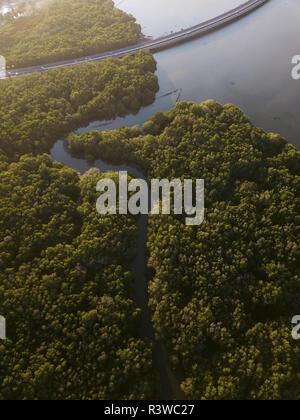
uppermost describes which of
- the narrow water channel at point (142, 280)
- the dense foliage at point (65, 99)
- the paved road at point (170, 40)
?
the paved road at point (170, 40)

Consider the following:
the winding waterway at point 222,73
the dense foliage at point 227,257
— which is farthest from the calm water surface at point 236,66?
the dense foliage at point 227,257

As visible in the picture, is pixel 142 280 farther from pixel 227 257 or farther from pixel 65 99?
pixel 65 99

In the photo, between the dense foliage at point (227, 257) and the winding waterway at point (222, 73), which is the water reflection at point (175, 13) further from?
the dense foliage at point (227, 257)

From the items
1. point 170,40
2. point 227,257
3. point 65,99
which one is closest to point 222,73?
point 170,40

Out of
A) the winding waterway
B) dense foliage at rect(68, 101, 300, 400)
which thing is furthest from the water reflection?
dense foliage at rect(68, 101, 300, 400)

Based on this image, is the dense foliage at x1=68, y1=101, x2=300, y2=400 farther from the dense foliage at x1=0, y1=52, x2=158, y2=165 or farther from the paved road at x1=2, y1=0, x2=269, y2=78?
the paved road at x1=2, y1=0, x2=269, y2=78
